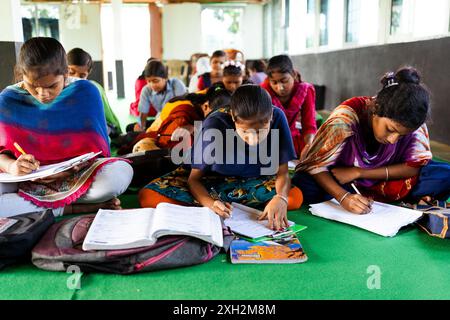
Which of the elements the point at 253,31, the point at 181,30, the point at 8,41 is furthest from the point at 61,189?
the point at 253,31

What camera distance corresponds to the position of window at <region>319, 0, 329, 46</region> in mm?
7496

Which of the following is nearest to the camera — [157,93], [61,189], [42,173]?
[42,173]

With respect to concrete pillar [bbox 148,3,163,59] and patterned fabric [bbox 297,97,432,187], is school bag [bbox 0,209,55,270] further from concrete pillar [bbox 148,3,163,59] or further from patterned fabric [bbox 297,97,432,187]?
concrete pillar [bbox 148,3,163,59]

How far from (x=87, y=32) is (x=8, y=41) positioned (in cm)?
830

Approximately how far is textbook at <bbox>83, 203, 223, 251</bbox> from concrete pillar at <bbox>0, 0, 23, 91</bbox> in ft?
8.76

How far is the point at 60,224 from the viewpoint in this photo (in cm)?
178

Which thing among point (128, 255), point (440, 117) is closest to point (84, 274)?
point (128, 255)

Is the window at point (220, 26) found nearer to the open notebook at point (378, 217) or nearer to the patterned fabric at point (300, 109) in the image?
the patterned fabric at point (300, 109)

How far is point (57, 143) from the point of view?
7.30 ft

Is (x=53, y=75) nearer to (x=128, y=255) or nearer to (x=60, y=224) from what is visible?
(x=60, y=224)

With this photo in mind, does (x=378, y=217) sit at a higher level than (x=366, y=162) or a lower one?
lower

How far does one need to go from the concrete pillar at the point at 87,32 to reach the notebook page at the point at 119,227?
10.3 meters

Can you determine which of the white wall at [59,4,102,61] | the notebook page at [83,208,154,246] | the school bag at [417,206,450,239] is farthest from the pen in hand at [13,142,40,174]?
the white wall at [59,4,102,61]

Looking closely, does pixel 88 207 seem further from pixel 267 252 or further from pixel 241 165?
pixel 267 252
